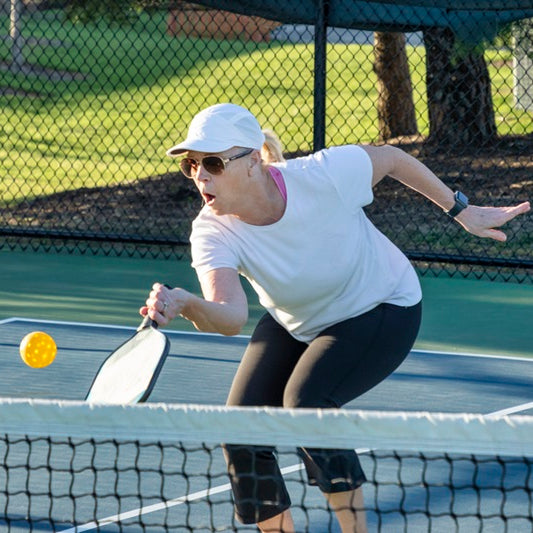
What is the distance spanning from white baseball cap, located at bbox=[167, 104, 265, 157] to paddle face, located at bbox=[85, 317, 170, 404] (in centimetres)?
56

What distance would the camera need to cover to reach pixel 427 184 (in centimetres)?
448

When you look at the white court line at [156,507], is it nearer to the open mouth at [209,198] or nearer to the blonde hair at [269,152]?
the open mouth at [209,198]

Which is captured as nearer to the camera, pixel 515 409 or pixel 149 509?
pixel 149 509

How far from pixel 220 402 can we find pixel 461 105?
815 cm

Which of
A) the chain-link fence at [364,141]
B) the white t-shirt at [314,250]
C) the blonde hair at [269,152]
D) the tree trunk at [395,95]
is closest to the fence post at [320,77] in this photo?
the chain-link fence at [364,141]

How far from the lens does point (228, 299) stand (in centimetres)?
392

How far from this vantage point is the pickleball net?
10.4 feet

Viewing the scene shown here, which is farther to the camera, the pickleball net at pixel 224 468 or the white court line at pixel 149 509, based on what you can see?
the white court line at pixel 149 509

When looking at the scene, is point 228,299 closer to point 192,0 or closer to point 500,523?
point 500,523

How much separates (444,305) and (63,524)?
4.57 meters

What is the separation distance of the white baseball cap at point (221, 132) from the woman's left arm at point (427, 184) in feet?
1.73

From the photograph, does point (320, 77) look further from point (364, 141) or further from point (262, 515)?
point (364, 141)

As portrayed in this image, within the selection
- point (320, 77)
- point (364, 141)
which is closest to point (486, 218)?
point (320, 77)

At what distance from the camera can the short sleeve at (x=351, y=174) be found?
4172 millimetres
